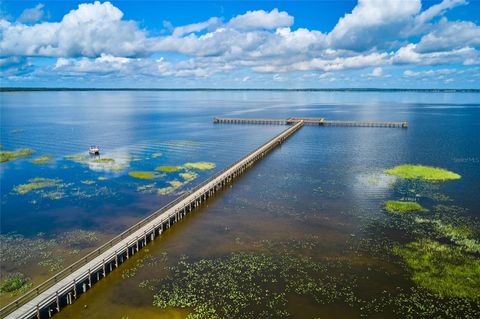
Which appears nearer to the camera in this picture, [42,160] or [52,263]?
[52,263]

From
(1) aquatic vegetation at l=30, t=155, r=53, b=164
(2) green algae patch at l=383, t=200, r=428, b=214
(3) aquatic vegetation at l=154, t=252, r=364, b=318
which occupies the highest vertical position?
(1) aquatic vegetation at l=30, t=155, r=53, b=164

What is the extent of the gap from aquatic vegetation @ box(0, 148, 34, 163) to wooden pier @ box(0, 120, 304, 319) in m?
50.4

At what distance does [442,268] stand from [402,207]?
1524cm

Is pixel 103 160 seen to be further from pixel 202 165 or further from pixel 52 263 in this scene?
pixel 52 263

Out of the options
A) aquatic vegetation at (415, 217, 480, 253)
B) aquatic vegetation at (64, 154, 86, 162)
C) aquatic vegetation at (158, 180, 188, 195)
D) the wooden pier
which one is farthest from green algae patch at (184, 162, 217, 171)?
aquatic vegetation at (415, 217, 480, 253)

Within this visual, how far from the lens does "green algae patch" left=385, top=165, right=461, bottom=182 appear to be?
60.5 m

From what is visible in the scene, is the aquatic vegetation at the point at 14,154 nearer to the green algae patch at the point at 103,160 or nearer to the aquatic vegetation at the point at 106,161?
the aquatic vegetation at the point at 106,161

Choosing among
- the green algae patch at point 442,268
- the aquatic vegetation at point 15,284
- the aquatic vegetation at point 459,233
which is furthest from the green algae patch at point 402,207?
the aquatic vegetation at point 15,284

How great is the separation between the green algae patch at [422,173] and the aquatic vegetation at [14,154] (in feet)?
262

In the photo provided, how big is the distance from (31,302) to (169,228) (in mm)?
17656

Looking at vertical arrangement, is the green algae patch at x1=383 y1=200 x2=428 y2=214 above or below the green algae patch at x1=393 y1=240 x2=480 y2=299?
above

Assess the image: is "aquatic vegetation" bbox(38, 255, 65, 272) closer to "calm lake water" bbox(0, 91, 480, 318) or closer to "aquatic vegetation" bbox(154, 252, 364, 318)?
"calm lake water" bbox(0, 91, 480, 318)

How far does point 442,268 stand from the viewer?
3147 centimetres

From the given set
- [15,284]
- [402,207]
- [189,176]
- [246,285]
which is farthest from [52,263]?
[402,207]
